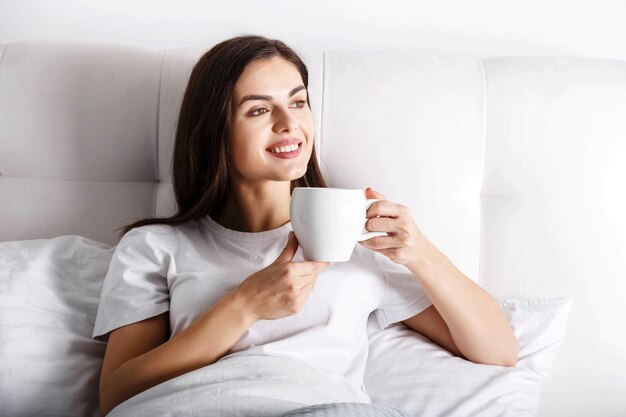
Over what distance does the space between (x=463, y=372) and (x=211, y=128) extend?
682 mm

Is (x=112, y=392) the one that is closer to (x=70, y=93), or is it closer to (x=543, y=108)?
(x=70, y=93)

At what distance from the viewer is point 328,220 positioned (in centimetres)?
97

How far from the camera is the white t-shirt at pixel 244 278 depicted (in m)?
1.21

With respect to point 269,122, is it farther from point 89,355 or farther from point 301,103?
point 89,355

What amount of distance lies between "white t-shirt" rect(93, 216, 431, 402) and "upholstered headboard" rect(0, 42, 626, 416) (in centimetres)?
19

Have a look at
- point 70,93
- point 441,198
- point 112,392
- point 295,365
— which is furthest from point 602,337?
point 70,93

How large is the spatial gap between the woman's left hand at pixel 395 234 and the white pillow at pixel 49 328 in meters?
0.63

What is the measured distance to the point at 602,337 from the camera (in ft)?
4.54

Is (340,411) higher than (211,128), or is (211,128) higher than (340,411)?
(211,128)

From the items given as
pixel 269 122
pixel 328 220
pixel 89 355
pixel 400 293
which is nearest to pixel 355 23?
pixel 269 122

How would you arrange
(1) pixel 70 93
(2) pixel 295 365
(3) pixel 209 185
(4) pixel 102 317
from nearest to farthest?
1. (2) pixel 295 365
2. (4) pixel 102 317
3. (3) pixel 209 185
4. (1) pixel 70 93

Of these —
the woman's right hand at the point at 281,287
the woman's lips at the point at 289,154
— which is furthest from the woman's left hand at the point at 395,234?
the woman's lips at the point at 289,154

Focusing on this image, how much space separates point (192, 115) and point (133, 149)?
0.27 m

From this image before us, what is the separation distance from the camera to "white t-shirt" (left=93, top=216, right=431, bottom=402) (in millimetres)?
1208
